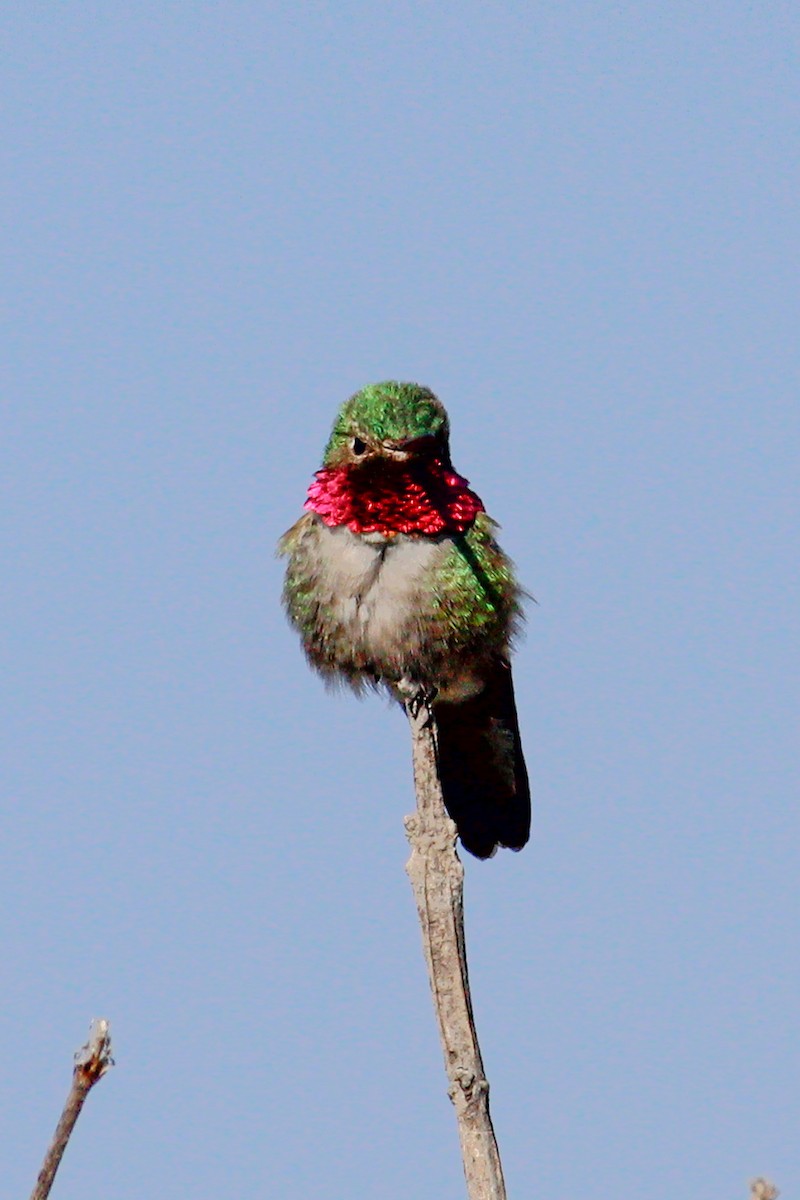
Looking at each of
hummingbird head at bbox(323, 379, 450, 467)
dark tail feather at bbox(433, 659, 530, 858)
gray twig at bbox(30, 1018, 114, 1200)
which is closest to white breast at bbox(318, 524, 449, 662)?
hummingbird head at bbox(323, 379, 450, 467)

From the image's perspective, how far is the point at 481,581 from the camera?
23.3ft

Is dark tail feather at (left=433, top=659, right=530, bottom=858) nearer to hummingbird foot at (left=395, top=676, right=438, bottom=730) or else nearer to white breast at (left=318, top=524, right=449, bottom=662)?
hummingbird foot at (left=395, top=676, right=438, bottom=730)

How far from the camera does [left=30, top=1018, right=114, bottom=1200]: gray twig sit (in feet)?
6.40

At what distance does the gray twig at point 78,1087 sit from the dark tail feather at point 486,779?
19.3 feet

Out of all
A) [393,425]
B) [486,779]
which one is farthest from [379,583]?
[486,779]

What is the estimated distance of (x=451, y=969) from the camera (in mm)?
4324

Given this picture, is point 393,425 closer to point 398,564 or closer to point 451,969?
point 398,564

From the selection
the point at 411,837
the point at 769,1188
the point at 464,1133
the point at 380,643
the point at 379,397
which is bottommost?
the point at 769,1188

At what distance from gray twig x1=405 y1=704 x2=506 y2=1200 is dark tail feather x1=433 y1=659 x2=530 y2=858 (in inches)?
119

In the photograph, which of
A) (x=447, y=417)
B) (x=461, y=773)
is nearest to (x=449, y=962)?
(x=447, y=417)

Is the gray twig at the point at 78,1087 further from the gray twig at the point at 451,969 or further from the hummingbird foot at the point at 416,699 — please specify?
the hummingbird foot at the point at 416,699

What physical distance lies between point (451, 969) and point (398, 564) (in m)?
2.80

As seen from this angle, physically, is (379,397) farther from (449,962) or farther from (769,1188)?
(769,1188)

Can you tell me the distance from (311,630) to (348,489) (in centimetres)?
66
